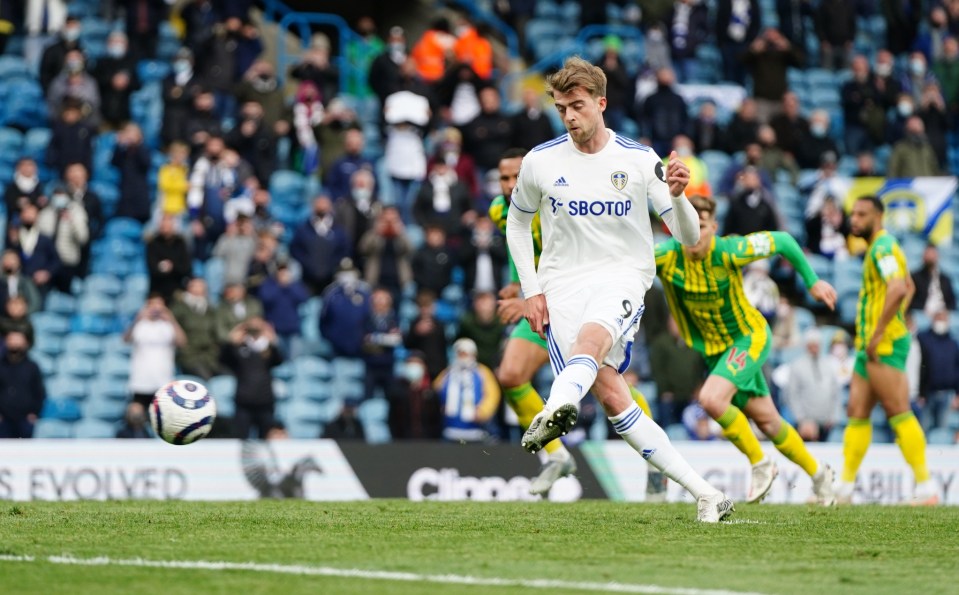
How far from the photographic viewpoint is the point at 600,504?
1217cm

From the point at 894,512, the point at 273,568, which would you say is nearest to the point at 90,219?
the point at 894,512

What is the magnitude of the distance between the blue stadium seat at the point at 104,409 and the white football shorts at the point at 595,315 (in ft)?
34.1

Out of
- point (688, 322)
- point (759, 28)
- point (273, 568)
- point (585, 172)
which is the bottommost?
point (273, 568)

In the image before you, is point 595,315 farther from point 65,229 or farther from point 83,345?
point 65,229

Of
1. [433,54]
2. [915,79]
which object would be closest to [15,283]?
[433,54]

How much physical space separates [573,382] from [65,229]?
12169 millimetres

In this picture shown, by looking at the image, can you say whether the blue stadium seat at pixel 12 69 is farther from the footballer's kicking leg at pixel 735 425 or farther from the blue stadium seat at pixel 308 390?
the footballer's kicking leg at pixel 735 425

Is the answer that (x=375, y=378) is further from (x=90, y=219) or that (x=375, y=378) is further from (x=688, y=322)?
(x=688, y=322)

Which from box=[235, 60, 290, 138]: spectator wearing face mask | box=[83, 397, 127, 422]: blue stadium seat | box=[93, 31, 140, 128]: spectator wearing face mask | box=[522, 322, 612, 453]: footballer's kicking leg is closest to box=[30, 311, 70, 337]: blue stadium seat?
box=[83, 397, 127, 422]: blue stadium seat

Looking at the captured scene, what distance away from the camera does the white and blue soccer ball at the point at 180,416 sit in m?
10.6

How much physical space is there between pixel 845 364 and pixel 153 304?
8.52 m

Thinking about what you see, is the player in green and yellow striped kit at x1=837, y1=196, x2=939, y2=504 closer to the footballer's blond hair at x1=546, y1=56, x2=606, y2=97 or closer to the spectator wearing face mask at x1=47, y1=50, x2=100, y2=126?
the footballer's blond hair at x1=546, y1=56, x2=606, y2=97

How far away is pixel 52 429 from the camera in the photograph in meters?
18.2

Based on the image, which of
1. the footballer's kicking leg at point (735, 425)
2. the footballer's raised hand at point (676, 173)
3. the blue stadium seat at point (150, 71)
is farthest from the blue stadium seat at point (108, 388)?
the footballer's raised hand at point (676, 173)
